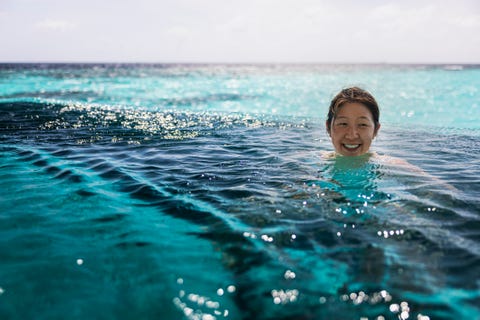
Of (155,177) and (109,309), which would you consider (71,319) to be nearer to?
(109,309)

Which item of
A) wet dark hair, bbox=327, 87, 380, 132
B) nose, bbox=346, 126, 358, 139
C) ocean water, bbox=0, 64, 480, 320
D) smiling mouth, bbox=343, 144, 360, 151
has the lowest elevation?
ocean water, bbox=0, 64, 480, 320

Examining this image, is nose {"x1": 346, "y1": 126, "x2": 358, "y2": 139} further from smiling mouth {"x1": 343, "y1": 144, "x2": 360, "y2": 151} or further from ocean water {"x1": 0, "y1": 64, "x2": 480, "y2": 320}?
ocean water {"x1": 0, "y1": 64, "x2": 480, "y2": 320}

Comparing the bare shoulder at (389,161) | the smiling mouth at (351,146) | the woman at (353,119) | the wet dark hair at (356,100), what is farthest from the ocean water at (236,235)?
the wet dark hair at (356,100)

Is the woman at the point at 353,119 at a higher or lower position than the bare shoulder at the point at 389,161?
higher

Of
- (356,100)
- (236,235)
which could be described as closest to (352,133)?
(356,100)

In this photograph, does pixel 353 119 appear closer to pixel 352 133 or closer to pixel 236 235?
pixel 352 133

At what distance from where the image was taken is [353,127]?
17.3 feet

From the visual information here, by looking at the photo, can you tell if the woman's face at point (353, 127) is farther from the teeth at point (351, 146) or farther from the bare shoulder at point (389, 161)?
the bare shoulder at point (389, 161)

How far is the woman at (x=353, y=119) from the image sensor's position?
17.1 feet

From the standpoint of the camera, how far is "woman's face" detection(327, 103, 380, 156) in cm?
521

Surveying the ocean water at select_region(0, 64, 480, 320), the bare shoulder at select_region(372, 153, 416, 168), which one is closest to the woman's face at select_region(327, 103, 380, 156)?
the ocean water at select_region(0, 64, 480, 320)

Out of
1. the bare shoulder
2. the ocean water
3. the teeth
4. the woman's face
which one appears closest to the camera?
the ocean water

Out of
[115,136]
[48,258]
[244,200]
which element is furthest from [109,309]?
[115,136]

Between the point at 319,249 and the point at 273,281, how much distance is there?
59cm
